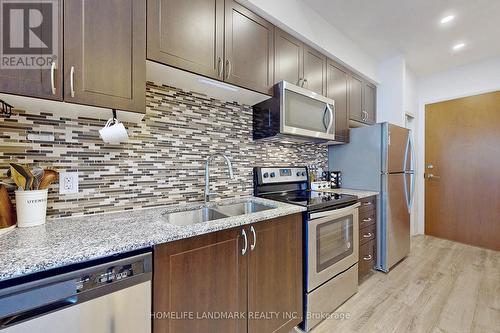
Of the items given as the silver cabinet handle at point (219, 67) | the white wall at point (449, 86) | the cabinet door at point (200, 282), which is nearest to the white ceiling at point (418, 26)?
the white wall at point (449, 86)

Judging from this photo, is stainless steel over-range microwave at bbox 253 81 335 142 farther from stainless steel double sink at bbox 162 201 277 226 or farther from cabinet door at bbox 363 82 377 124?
cabinet door at bbox 363 82 377 124

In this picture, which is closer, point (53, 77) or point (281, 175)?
point (53, 77)

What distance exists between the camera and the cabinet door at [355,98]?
253 centimetres

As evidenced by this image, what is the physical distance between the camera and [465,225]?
10.1ft

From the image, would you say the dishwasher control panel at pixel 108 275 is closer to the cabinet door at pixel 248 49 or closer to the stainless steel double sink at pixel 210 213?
the stainless steel double sink at pixel 210 213

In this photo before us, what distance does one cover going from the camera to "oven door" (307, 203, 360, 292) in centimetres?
149

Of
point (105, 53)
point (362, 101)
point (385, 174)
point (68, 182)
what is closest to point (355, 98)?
point (362, 101)

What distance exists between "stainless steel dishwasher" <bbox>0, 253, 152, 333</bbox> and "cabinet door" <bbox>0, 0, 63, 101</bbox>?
0.70 meters

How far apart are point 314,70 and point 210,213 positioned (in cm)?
163

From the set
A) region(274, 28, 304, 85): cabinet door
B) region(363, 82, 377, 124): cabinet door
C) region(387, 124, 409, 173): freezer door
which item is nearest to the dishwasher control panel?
region(274, 28, 304, 85): cabinet door

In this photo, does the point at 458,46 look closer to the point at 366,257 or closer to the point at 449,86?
the point at 449,86

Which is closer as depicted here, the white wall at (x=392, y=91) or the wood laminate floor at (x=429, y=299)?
the wood laminate floor at (x=429, y=299)

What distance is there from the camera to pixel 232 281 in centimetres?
111

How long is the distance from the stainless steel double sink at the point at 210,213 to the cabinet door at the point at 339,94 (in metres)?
1.30
